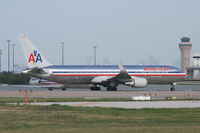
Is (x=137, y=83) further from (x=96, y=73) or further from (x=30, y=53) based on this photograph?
(x=30, y=53)

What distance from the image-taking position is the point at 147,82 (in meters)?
69.7

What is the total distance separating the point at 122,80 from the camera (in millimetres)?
65812

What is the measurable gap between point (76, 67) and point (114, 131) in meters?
46.9

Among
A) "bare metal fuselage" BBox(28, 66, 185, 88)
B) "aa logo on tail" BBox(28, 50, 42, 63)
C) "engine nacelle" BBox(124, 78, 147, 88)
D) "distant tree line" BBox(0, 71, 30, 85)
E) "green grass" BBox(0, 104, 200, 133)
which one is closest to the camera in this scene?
"green grass" BBox(0, 104, 200, 133)

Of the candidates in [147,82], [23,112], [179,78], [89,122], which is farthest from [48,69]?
[89,122]

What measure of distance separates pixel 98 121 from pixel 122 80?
136ft

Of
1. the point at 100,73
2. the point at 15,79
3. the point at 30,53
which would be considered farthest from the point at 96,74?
the point at 15,79

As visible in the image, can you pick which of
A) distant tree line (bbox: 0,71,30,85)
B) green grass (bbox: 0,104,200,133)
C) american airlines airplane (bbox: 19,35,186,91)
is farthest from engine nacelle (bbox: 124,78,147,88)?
distant tree line (bbox: 0,71,30,85)

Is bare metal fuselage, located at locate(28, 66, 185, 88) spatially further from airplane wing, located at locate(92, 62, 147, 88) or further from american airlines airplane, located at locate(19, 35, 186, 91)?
airplane wing, located at locate(92, 62, 147, 88)

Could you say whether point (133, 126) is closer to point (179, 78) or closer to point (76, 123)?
point (76, 123)

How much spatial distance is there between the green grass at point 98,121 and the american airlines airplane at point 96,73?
33.5 metres

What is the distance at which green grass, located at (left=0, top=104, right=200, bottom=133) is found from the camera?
21.3 meters

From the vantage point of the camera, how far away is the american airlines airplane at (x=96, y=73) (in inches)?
2554

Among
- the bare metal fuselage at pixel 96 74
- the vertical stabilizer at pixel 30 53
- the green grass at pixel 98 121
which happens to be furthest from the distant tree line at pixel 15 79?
the green grass at pixel 98 121
